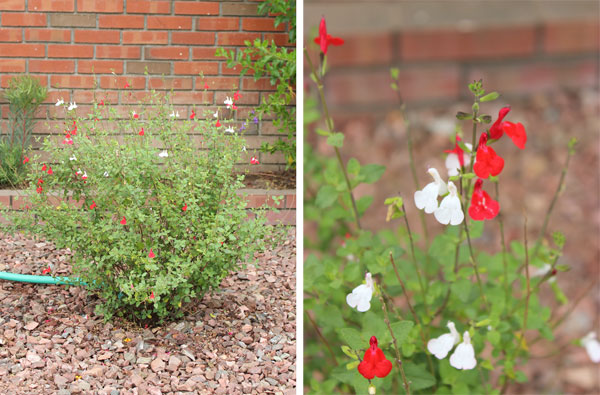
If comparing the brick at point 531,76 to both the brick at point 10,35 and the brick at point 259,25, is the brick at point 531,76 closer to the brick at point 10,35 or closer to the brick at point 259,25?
the brick at point 259,25

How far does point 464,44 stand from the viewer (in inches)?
84.7

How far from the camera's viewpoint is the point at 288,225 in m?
1.92

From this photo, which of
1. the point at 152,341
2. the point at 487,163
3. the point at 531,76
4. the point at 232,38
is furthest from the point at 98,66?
the point at 531,76

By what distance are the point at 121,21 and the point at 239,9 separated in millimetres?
349

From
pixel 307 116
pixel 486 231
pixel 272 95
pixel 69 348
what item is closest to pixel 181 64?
pixel 272 95

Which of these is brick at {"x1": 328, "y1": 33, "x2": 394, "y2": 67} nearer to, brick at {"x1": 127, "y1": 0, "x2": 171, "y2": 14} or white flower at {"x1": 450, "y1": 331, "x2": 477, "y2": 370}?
brick at {"x1": 127, "y1": 0, "x2": 171, "y2": 14}

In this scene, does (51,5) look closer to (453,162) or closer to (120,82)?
(120,82)

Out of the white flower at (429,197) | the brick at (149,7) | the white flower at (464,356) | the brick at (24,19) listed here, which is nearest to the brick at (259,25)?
the brick at (149,7)

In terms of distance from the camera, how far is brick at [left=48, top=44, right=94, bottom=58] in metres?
1.74

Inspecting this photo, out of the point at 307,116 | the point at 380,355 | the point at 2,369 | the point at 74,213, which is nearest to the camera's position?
the point at 380,355

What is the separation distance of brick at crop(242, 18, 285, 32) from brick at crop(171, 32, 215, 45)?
0.33 ft

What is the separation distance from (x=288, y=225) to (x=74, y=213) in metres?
0.65

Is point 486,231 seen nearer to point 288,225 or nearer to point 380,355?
point 288,225

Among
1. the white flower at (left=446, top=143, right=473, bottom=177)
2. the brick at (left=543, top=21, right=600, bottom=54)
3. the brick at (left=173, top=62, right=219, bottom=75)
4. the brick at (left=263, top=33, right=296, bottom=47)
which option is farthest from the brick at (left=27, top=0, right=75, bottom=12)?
the brick at (left=543, top=21, right=600, bottom=54)
